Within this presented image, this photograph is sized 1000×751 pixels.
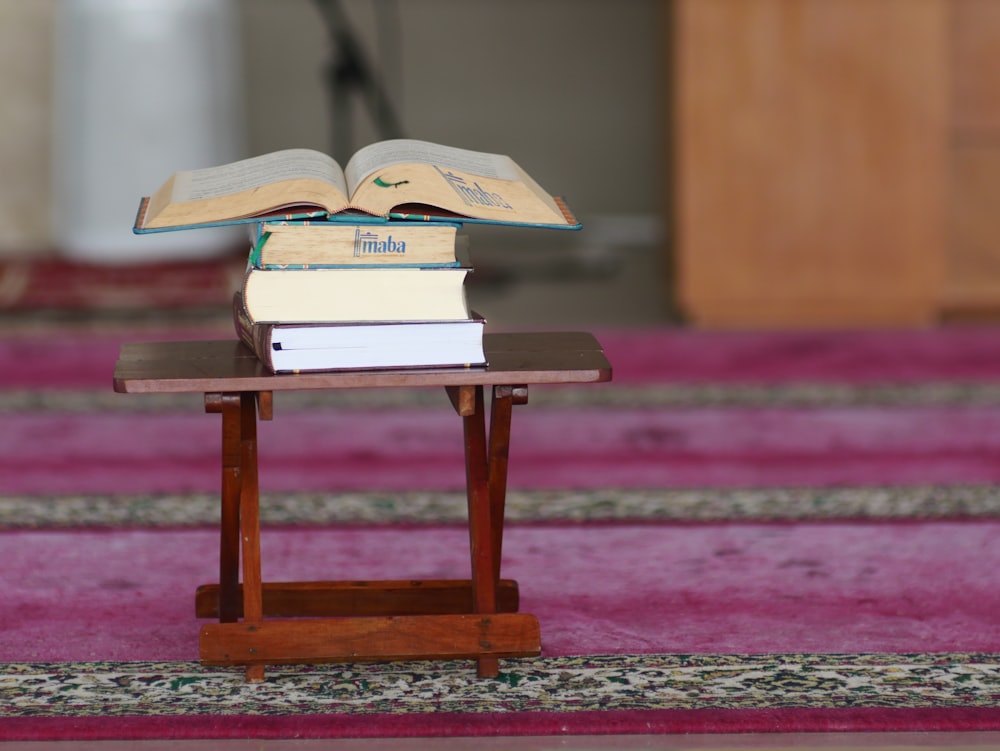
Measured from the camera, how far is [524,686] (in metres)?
1.09

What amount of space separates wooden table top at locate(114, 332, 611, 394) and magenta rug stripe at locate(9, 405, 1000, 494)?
600 millimetres

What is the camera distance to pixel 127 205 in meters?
3.53

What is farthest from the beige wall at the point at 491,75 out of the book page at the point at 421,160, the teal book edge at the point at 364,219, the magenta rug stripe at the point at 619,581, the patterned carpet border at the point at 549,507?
the teal book edge at the point at 364,219

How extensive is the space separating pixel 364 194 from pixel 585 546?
57 centimetres

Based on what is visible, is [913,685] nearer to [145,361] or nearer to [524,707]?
[524,707]

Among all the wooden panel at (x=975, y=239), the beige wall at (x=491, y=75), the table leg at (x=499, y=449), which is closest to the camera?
the table leg at (x=499, y=449)

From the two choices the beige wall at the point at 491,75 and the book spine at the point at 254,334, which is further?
the beige wall at the point at 491,75

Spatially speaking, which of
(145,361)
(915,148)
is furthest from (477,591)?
(915,148)

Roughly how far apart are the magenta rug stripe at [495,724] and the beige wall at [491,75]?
11.4 ft

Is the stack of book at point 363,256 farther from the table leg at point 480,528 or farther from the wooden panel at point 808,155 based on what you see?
the wooden panel at point 808,155

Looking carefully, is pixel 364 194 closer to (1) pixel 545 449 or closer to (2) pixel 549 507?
(2) pixel 549 507

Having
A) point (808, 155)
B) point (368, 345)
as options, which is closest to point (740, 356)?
point (808, 155)

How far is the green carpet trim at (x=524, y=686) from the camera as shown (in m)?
1.05

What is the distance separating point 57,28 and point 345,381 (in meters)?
3.33
